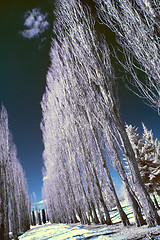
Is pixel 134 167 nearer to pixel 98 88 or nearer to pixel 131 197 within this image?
pixel 131 197

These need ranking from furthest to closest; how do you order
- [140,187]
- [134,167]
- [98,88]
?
[98,88], [134,167], [140,187]

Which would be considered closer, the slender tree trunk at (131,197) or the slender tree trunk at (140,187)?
the slender tree trunk at (140,187)

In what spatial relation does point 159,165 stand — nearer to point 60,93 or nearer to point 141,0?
point 60,93

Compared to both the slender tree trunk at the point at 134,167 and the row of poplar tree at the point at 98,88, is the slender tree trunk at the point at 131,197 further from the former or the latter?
the slender tree trunk at the point at 134,167

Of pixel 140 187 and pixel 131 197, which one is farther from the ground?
pixel 140 187

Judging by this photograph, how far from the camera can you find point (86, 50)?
5.38 m

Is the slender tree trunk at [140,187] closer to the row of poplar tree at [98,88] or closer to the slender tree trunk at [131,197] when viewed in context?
the row of poplar tree at [98,88]

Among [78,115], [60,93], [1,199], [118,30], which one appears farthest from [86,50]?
[1,199]

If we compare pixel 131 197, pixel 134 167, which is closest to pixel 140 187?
pixel 134 167

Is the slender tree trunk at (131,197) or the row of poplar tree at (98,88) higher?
the row of poplar tree at (98,88)

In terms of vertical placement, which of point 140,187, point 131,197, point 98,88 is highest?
point 98,88

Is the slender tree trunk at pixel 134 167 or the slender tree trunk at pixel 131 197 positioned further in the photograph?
the slender tree trunk at pixel 131 197

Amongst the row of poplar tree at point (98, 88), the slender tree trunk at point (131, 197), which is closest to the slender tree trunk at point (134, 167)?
the row of poplar tree at point (98, 88)

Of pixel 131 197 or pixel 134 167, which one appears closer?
pixel 134 167
